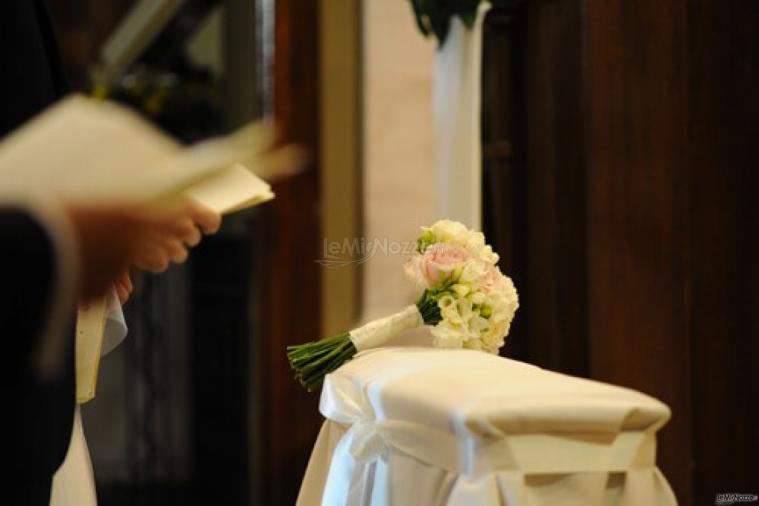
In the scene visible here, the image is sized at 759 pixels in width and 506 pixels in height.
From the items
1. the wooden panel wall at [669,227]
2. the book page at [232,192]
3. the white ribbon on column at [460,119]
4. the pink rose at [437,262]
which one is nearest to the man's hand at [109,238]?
the book page at [232,192]

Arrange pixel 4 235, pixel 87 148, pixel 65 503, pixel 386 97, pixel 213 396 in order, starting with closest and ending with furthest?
pixel 4 235
pixel 87 148
pixel 65 503
pixel 386 97
pixel 213 396

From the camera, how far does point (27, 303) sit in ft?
3.58

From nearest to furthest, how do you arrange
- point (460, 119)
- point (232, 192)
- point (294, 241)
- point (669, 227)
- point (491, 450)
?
1. point (232, 192)
2. point (491, 450)
3. point (669, 227)
4. point (460, 119)
5. point (294, 241)

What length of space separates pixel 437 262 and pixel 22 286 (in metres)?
1.21

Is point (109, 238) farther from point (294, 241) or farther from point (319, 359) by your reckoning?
point (294, 241)

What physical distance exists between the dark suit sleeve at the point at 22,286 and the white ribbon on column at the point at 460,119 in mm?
2019

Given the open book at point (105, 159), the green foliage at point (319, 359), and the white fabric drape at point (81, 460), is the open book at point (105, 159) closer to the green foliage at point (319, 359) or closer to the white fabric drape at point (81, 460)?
the white fabric drape at point (81, 460)

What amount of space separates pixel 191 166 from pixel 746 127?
2.07m

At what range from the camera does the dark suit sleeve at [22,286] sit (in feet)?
3.49

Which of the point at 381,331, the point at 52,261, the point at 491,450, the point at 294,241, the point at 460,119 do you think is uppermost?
the point at 460,119

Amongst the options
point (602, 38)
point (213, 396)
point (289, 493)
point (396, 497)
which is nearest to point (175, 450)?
point (213, 396)

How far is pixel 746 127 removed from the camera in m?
2.89

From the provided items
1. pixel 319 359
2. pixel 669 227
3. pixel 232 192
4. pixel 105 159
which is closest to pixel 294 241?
pixel 669 227

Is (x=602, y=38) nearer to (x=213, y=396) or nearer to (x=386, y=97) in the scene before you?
(x=386, y=97)
